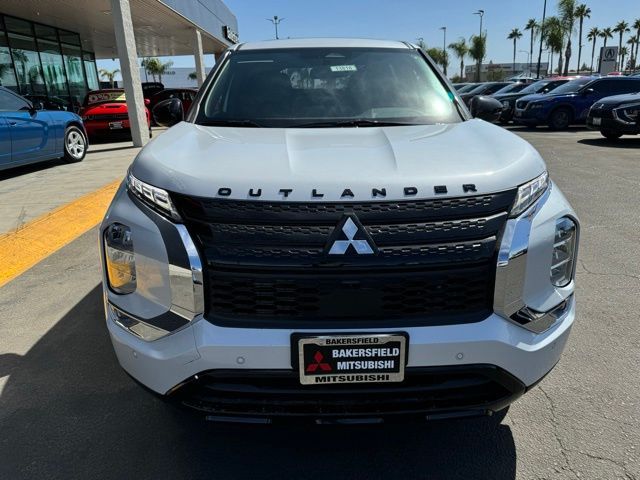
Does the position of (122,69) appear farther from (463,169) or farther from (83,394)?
(463,169)

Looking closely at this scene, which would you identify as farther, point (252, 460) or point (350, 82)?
point (350, 82)

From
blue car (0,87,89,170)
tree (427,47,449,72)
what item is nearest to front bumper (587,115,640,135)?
blue car (0,87,89,170)

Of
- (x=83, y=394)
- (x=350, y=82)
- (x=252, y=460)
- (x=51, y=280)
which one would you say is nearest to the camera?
(x=252, y=460)

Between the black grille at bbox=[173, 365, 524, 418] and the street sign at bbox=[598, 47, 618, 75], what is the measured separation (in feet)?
119

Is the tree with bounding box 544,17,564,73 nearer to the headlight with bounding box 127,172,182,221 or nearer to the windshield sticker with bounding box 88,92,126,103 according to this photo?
the windshield sticker with bounding box 88,92,126,103

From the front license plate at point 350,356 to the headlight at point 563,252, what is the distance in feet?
2.27

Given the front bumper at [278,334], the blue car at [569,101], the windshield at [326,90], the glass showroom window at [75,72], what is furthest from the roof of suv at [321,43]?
the glass showroom window at [75,72]

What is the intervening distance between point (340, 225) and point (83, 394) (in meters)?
1.82

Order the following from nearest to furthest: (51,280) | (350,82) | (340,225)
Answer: (340,225) < (350,82) < (51,280)

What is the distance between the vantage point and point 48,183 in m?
8.31

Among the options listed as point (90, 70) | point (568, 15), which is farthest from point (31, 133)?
point (568, 15)

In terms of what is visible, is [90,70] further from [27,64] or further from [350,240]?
[350,240]

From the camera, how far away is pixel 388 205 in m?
1.80

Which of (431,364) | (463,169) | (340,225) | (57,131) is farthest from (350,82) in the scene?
(57,131)
